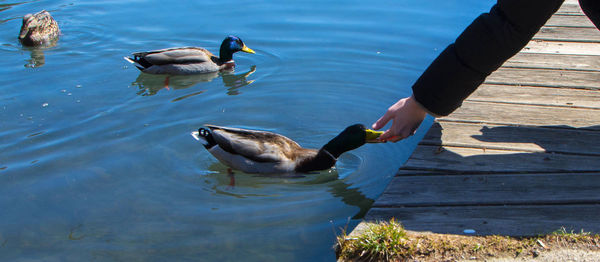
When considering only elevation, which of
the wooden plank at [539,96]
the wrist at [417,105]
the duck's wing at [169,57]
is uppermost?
the wrist at [417,105]

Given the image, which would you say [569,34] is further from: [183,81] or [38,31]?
[38,31]

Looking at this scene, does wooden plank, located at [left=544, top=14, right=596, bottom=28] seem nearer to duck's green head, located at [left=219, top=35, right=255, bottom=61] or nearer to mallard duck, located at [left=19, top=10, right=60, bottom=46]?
duck's green head, located at [left=219, top=35, right=255, bottom=61]

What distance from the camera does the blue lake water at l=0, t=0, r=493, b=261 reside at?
14.2 feet

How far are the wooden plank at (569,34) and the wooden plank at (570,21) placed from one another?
0.56 ft

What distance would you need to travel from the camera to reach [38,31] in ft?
29.4

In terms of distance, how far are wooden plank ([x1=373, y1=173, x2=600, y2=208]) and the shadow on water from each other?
79 cm

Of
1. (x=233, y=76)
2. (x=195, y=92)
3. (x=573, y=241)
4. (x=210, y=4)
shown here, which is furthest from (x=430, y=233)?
(x=210, y=4)

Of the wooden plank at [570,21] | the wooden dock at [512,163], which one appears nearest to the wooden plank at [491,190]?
the wooden dock at [512,163]

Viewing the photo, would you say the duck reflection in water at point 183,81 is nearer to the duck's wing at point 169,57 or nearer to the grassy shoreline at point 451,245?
the duck's wing at point 169,57

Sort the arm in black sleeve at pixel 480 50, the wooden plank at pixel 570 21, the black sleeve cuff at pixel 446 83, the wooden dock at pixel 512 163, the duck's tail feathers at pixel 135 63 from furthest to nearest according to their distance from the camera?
the duck's tail feathers at pixel 135 63, the wooden plank at pixel 570 21, the wooden dock at pixel 512 163, the black sleeve cuff at pixel 446 83, the arm in black sleeve at pixel 480 50

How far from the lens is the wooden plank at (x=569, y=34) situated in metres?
6.82

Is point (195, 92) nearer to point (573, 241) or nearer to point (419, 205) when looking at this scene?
point (419, 205)

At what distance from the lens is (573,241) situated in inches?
128

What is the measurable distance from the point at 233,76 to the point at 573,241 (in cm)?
579
